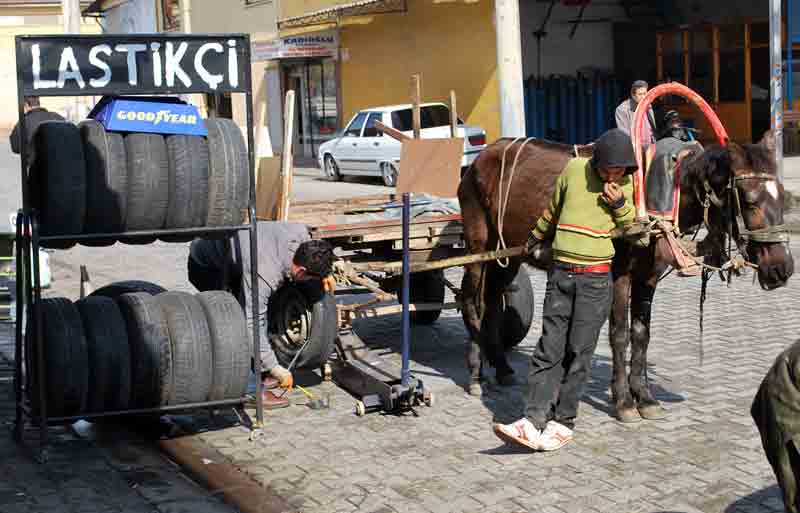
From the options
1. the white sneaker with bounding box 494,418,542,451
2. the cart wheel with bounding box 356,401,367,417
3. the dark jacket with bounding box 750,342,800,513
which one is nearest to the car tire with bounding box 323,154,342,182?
the cart wheel with bounding box 356,401,367,417

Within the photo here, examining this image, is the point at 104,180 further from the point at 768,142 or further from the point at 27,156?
the point at 768,142

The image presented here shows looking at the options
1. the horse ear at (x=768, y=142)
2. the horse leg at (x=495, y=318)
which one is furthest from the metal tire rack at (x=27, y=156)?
the horse ear at (x=768, y=142)

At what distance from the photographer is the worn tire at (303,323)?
334 inches

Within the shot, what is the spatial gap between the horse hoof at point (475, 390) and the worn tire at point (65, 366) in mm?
2760

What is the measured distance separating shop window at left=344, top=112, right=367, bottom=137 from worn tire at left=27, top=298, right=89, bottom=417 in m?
21.2

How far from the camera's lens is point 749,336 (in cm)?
995

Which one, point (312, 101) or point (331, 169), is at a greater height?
point (312, 101)

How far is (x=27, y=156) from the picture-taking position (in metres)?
7.07

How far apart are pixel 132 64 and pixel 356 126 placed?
2120cm

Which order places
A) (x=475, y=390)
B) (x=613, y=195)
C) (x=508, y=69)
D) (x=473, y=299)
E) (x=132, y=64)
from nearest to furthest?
(x=613, y=195)
(x=132, y=64)
(x=475, y=390)
(x=473, y=299)
(x=508, y=69)

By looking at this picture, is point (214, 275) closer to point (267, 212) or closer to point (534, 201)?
point (267, 212)

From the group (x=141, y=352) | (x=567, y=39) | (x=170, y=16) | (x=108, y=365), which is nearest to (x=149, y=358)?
(x=141, y=352)

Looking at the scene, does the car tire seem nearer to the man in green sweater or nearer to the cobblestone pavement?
the cobblestone pavement

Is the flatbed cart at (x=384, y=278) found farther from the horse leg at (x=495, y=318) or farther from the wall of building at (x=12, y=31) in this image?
the wall of building at (x=12, y=31)
